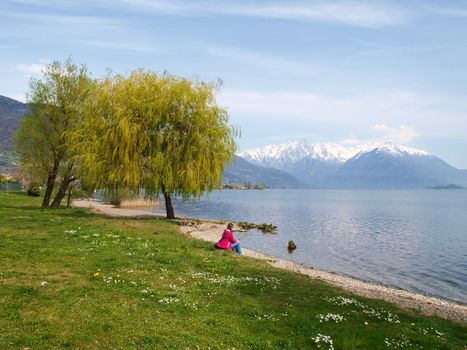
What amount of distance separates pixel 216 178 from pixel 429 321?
108 ft

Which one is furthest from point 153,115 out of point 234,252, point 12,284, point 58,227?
point 12,284

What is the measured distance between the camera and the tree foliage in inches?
1770

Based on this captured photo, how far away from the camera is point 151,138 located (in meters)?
46.5

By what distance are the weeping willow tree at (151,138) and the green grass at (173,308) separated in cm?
2091

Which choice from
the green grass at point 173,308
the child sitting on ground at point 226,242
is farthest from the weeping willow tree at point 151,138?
the green grass at point 173,308

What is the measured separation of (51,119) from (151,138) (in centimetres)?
1172

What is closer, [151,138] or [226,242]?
[226,242]

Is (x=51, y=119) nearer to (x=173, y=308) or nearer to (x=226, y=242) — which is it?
(x=226, y=242)

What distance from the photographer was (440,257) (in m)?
48.5

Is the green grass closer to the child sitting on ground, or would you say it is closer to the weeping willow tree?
the child sitting on ground

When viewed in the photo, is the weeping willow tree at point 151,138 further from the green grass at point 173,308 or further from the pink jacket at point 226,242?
the green grass at point 173,308

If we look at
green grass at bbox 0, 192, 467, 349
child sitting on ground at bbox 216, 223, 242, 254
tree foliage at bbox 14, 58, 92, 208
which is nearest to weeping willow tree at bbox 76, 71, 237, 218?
tree foliage at bbox 14, 58, 92, 208

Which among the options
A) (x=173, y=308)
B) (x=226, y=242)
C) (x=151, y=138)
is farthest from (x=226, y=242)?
(x=151, y=138)

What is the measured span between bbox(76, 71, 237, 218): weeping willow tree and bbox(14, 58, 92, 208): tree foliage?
6.02 feet
